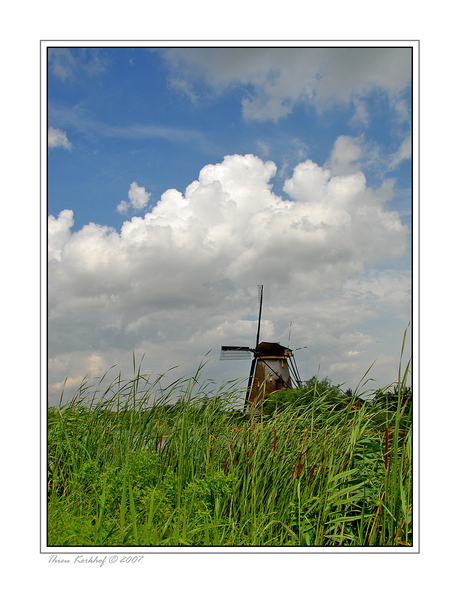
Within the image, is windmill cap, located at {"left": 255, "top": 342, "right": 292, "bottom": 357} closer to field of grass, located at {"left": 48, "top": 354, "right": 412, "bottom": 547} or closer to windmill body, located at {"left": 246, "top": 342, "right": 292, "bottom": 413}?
windmill body, located at {"left": 246, "top": 342, "right": 292, "bottom": 413}

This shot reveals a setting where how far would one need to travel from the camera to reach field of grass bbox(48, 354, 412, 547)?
2777 millimetres

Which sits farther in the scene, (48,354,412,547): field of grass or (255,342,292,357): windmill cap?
(255,342,292,357): windmill cap

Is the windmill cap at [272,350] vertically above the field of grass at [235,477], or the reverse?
the field of grass at [235,477]

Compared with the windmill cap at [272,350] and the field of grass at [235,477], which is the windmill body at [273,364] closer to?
the windmill cap at [272,350]

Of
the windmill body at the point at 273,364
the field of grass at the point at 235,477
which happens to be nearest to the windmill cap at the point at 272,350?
the windmill body at the point at 273,364

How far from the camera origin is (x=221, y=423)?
12.5 feet

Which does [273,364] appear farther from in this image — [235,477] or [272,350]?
[235,477]

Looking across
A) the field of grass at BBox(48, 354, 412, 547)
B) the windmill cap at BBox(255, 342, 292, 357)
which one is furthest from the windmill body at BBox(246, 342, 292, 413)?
the field of grass at BBox(48, 354, 412, 547)

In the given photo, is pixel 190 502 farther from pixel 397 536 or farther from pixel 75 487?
pixel 397 536

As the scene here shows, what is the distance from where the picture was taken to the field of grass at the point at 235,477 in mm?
2777

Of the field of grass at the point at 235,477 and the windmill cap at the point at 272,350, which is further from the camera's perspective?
the windmill cap at the point at 272,350
